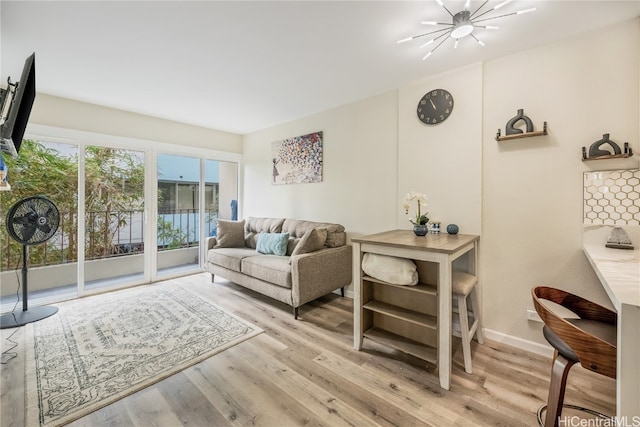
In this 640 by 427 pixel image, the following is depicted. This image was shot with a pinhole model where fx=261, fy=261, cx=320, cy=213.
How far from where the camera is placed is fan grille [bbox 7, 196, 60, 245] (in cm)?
257

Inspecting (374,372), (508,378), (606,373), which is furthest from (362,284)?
(606,373)

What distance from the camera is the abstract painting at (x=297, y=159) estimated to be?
3.66 metres

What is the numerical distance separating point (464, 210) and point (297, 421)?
2092 mm

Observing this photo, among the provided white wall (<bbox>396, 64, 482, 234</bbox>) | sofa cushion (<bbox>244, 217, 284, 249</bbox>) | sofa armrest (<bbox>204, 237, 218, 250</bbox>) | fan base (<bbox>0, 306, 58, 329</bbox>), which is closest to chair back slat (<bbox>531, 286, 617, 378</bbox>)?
white wall (<bbox>396, 64, 482, 234</bbox>)

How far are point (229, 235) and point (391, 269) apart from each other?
2.75 meters

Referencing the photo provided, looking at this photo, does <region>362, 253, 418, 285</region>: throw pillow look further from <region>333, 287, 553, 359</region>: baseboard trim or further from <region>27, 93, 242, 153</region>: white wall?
<region>27, 93, 242, 153</region>: white wall

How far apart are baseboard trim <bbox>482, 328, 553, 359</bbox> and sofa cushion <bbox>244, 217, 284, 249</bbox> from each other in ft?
8.87

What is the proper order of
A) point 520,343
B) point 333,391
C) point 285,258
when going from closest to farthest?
point 333,391 < point 520,343 < point 285,258

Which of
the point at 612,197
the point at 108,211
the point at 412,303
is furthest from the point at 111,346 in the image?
the point at 612,197

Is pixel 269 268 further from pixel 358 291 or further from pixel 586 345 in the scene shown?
pixel 586 345

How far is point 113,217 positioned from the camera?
3797 millimetres

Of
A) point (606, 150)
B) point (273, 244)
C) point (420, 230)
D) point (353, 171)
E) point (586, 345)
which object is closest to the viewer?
point (586, 345)

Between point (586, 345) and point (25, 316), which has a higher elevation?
point (586, 345)

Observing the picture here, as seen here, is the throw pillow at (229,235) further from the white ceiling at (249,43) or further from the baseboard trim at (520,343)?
the baseboard trim at (520,343)
